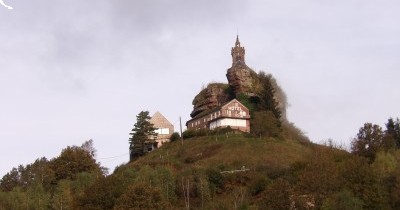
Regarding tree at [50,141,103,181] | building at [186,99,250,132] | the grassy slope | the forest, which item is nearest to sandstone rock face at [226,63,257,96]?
building at [186,99,250,132]

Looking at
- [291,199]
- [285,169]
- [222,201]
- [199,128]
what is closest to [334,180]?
[291,199]

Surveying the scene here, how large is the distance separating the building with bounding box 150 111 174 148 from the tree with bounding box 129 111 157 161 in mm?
5241

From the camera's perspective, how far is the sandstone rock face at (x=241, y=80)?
3536 inches

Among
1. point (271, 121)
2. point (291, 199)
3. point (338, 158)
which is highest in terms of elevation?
point (271, 121)

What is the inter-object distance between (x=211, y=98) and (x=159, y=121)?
28.7 ft

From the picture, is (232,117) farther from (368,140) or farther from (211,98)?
(368,140)

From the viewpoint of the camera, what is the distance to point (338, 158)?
54.8 metres

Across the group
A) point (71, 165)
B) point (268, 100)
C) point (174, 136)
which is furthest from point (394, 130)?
point (71, 165)

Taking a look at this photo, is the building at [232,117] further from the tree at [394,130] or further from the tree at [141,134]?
the tree at [394,130]

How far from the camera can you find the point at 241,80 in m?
90.1

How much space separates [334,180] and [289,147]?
2870cm

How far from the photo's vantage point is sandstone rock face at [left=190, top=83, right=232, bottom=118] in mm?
93500

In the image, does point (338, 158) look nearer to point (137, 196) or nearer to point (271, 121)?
point (137, 196)

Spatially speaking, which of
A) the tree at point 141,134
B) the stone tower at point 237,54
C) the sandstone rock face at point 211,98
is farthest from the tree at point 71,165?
the stone tower at point 237,54
